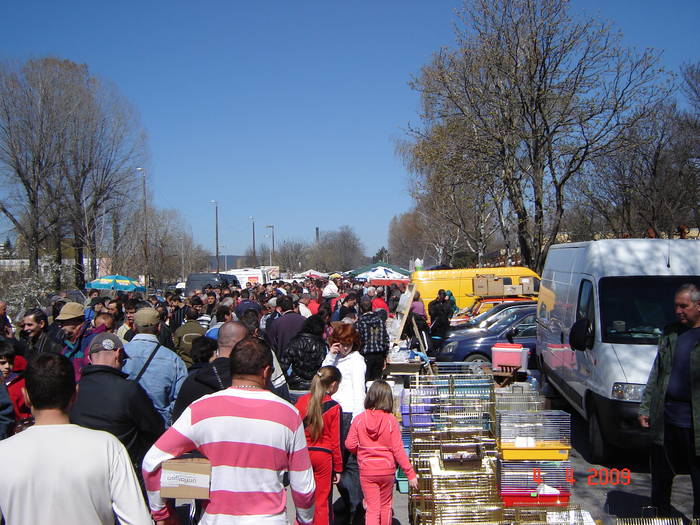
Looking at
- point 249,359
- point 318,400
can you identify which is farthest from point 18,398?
point 249,359

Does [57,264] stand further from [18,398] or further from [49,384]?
[49,384]

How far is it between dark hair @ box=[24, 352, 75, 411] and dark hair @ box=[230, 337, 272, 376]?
76cm

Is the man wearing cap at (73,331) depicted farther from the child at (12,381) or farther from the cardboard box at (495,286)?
the cardboard box at (495,286)

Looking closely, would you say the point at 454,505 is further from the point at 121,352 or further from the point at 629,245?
the point at 629,245

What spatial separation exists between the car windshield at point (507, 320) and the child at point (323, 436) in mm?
9837

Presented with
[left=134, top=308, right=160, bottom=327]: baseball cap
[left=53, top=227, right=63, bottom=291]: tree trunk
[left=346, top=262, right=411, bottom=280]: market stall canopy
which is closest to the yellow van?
[left=346, top=262, right=411, bottom=280]: market stall canopy

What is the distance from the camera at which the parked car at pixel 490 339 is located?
14133 millimetres

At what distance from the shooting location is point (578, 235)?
41125mm

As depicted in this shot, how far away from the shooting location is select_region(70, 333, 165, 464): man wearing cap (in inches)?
148

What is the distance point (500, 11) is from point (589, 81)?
11.9 ft

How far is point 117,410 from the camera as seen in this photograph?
379cm

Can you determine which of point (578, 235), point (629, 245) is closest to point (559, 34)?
point (629, 245)

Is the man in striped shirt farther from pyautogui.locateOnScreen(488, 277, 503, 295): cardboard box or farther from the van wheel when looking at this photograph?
pyautogui.locateOnScreen(488, 277, 503, 295): cardboard box

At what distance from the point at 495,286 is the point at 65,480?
19.1 metres
